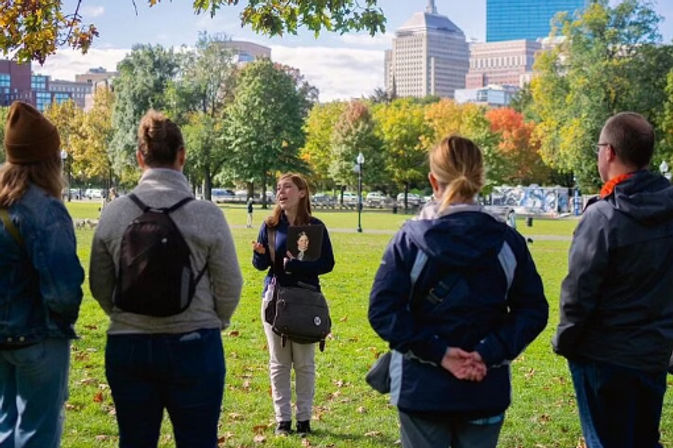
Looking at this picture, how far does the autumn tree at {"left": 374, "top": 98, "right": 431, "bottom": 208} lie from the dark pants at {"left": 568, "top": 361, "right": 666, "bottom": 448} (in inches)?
2851

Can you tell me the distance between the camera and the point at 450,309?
3.68 m

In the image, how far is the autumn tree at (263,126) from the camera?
70812mm

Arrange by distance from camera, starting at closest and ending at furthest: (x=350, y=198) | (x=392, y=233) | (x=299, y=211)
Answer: (x=299, y=211) < (x=392, y=233) < (x=350, y=198)

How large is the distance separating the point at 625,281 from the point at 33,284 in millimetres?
2908

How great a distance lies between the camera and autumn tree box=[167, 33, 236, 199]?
72188 millimetres

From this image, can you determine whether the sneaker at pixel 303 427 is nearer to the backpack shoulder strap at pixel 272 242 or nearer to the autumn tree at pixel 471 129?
the backpack shoulder strap at pixel 272 242

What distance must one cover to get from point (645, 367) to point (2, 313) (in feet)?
10.4

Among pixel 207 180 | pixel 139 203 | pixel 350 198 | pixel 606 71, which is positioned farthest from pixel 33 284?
pixel 350 198

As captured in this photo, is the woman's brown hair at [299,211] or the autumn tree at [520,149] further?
the autumn tree at [520,149]

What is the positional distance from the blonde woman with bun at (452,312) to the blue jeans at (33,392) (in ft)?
5.24

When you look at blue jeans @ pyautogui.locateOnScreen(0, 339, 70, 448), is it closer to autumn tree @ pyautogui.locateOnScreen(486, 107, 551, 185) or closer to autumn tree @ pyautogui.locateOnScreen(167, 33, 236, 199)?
autumn tree @ pyautogui.locateOnScreen(167, 33, 236, 199)

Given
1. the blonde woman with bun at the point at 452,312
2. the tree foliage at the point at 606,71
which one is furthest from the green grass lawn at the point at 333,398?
the tree foliage at the point at 606,71

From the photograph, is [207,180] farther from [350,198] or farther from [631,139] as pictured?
[631,139]

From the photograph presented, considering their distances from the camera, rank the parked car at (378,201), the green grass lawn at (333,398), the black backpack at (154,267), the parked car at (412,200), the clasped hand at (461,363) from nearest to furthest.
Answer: the clasped hand at (461,363)
the black backpack at (154,267)
the green grass lawn at (333,398)
the parked car at (412,200)
the parked car at (378,201)
